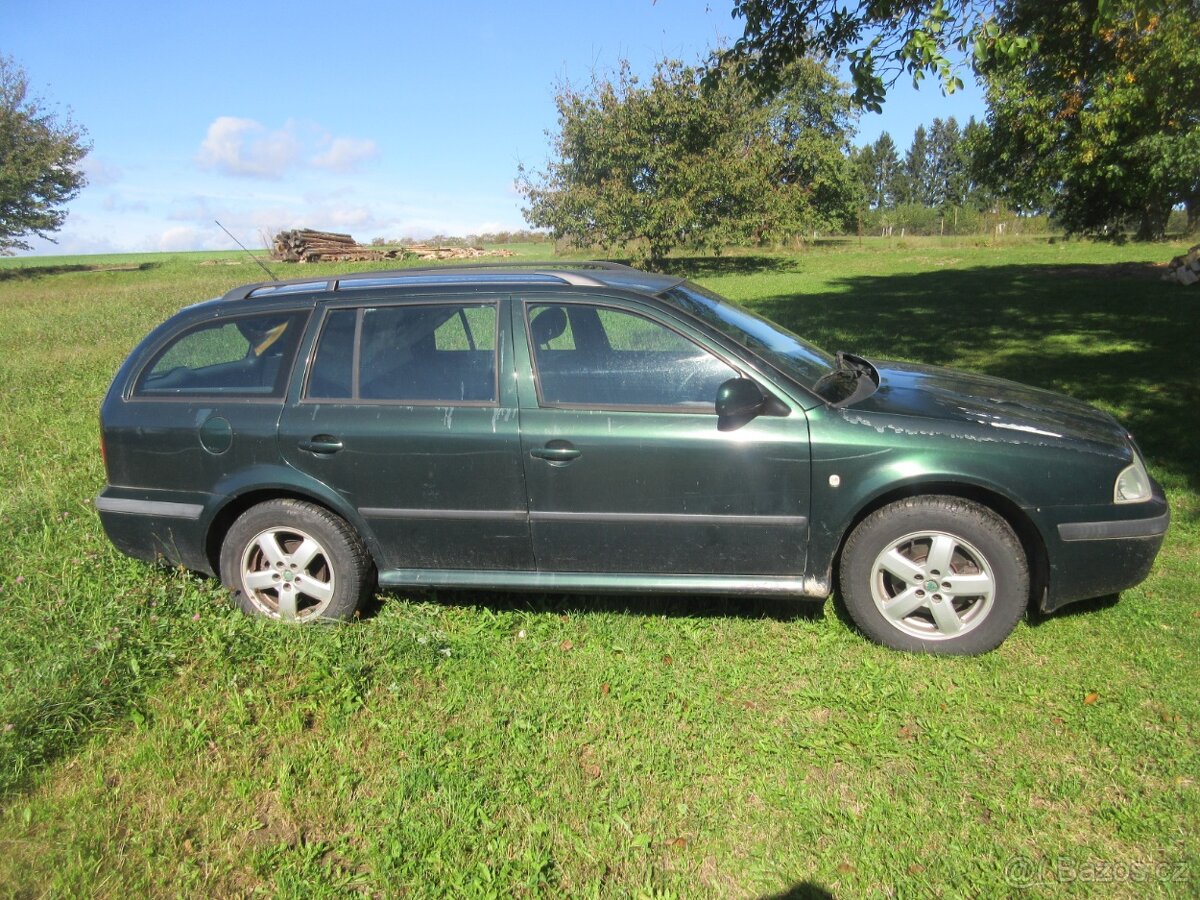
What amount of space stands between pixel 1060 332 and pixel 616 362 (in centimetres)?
1008

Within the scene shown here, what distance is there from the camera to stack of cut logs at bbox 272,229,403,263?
34.5 metres

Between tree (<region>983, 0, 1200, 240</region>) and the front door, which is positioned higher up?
tree (<region>983, 0, 1200, 240</region>)

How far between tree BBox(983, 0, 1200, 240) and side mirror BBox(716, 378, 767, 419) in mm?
5754

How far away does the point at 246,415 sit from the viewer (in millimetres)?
4258

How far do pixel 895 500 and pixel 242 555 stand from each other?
3173mm

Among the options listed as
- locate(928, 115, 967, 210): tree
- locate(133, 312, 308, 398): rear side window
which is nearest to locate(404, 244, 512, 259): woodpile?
locate(133, 312, 308, 398): rear side window

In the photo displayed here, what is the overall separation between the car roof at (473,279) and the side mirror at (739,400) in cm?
71

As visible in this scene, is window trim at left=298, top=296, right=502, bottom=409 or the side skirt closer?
the side skirt

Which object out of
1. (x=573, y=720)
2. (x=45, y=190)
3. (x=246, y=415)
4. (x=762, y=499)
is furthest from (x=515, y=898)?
(x=45, y=190)

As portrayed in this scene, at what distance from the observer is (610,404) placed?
13.1ft

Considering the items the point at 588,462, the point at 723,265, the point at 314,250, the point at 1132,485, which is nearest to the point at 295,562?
the point at 588,462

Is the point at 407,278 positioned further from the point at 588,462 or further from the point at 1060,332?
the point at 1060,332

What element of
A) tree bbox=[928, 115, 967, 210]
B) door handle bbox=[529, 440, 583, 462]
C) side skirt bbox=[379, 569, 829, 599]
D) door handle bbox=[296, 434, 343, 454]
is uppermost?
tree bbox=[928, 115, 967, 210]

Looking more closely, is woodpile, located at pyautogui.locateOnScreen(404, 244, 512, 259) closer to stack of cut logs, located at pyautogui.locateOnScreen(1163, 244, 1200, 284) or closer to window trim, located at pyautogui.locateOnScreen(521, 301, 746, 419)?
stack of cut logs, located at pyautogui.locateOnScreen(1163, 244, 1200, 284)
